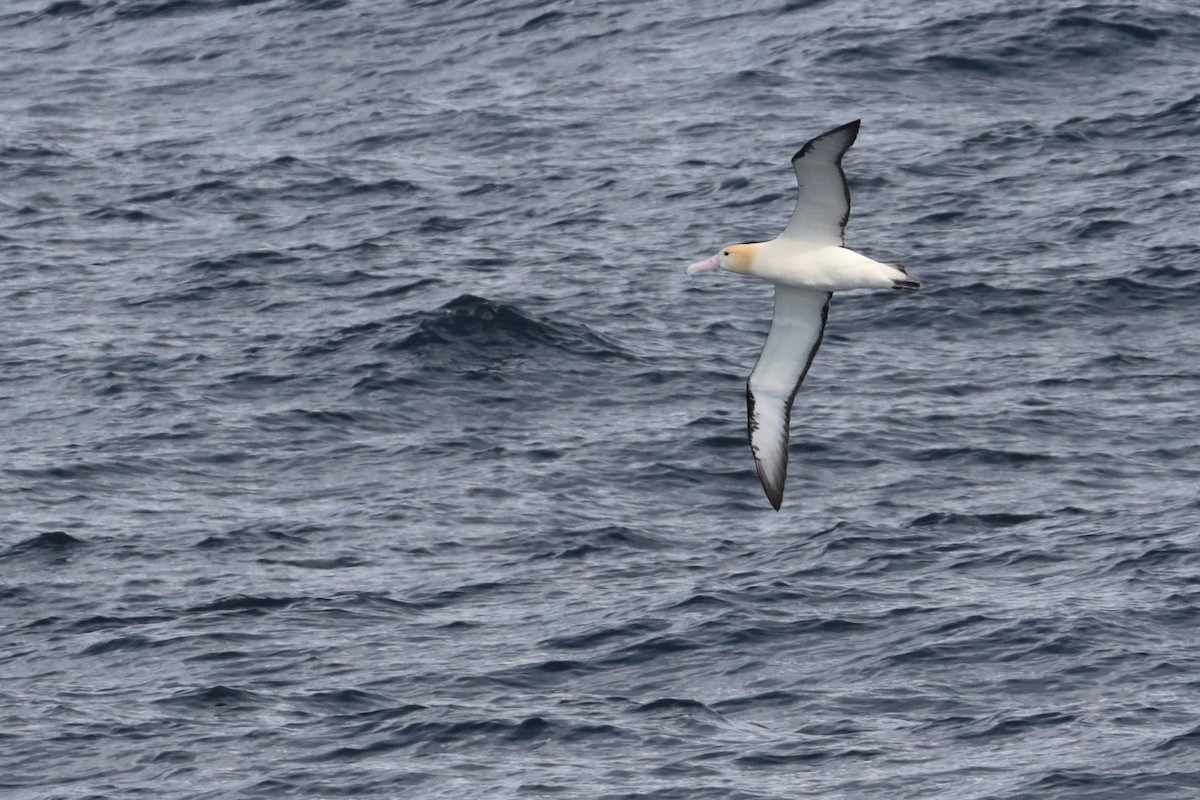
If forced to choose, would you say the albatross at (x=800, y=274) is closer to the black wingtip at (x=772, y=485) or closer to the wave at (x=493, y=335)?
the black wingtip at (x=772, y=485)

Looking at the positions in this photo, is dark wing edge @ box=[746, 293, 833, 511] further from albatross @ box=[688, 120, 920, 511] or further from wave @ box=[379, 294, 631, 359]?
wave @ box=[379, 294, 631, 359]

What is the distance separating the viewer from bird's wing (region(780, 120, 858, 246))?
67.5 feet

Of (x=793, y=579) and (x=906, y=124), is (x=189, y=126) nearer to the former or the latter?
(x=906, y=124)

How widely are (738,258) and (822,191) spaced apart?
1.54 meters

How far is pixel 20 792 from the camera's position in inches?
955

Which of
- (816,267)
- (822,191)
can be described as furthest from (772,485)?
(822,191)

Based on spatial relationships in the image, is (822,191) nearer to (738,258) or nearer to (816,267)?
(816,267)

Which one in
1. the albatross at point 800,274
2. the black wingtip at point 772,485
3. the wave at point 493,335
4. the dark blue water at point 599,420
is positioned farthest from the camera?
the wave at point 493,335

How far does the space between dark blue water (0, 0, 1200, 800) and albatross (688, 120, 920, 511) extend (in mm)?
3202

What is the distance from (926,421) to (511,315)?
687cm

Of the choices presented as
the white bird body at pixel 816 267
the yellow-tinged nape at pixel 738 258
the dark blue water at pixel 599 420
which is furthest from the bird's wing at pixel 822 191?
the dark blue water at pixel 599 420

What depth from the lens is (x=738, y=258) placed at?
2297 centimetres

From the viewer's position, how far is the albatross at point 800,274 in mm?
21422

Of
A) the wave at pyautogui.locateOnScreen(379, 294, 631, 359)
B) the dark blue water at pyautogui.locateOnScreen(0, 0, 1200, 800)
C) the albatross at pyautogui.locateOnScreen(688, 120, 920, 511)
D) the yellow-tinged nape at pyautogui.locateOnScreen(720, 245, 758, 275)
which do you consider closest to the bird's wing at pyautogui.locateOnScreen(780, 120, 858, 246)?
the albatross at pyautogui.locateOnScreen(688, 120, 920, 511)
